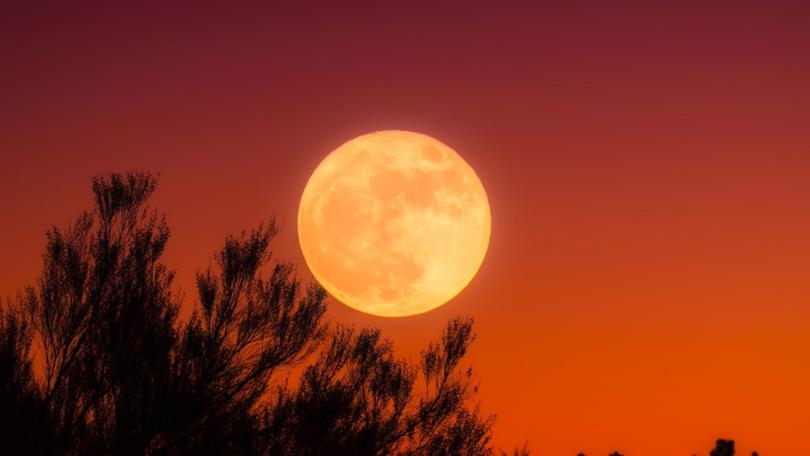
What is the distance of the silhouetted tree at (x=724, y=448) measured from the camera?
17641 millimetres

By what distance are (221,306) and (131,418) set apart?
9.69 ft

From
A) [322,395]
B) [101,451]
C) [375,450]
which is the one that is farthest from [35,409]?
[375,450]

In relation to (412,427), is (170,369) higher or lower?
lower

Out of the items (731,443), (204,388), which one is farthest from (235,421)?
(731,443)

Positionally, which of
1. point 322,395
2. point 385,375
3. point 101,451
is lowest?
point 101,451

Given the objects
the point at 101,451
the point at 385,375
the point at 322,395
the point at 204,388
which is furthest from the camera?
the point at 385,375

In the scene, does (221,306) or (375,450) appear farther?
(375,450)

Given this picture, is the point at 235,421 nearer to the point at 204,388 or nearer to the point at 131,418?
the point at 204,388

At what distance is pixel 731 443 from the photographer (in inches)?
695

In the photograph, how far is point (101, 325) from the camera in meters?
18.9

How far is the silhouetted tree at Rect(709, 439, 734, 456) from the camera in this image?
17.6 metres

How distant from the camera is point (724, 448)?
58.1 feet

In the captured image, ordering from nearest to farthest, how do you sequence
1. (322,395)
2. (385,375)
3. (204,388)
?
(204,388) → (322,395) → (385,375)

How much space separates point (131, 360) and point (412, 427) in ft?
23.9
